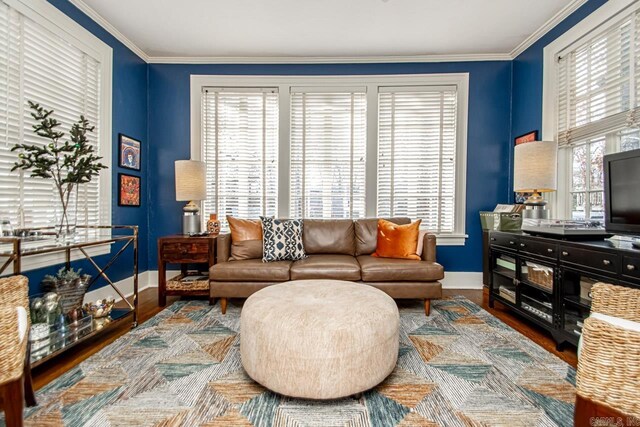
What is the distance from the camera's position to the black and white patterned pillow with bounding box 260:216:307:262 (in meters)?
2.98

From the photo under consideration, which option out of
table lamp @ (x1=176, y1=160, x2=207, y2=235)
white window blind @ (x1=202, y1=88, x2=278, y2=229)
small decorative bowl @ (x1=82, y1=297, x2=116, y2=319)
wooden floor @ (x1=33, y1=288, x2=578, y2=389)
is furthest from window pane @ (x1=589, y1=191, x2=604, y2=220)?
small decorative bowl @ (x1=82, y1=297, x2=116, y2=319)

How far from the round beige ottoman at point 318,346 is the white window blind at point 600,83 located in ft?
8.32

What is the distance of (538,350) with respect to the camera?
6.97 ft

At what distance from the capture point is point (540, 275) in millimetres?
2402

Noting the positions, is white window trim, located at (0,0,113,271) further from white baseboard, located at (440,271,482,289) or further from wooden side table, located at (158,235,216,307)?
white baseboard, located at (440,271,482,289)

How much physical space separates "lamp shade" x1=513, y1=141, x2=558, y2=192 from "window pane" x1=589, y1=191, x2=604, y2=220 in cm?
35

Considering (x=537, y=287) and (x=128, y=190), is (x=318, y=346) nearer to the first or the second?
(x=537, y=287)

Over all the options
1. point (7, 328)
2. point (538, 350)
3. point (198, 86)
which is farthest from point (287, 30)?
point (538, 350)

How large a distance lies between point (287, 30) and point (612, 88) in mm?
3032

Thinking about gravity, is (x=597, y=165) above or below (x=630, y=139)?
below

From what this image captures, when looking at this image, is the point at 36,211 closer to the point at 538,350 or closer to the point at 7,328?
the point at 7,328

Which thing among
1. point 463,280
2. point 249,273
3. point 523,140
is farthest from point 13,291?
point 523,140

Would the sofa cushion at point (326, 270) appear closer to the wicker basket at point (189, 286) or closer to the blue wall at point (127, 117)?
the wicker basket at point (189, 286)

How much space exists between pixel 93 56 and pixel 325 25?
2.37m
